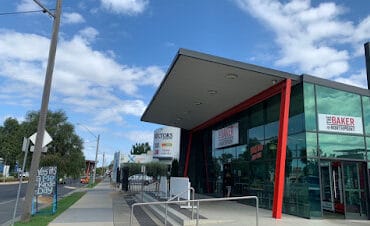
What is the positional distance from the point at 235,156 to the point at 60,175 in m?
11.5

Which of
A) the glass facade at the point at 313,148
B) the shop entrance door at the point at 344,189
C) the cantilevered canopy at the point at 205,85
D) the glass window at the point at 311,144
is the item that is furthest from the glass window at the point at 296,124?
the shop entrance door at the point at 344,189

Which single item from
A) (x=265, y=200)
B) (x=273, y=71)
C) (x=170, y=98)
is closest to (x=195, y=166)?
(x=170, y=98)

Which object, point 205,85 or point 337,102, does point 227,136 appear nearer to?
point 205,85

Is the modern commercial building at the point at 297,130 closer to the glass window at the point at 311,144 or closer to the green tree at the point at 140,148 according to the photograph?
the glass window at the point at 311,144

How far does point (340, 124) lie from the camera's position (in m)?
13.9

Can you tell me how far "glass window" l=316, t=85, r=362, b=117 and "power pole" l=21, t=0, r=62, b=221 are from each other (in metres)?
10.1

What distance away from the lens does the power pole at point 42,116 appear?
13.0 meters

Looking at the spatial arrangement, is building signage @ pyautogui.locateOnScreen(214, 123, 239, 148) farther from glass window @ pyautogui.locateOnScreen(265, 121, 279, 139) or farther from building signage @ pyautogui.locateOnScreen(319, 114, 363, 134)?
building signage @ pyautogui.locateOnScreen(319, 114, 363, 134)

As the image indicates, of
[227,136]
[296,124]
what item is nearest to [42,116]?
[296,124]

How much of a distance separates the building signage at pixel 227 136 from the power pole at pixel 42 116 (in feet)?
32.4

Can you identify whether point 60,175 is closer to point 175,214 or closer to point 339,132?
point 175,214

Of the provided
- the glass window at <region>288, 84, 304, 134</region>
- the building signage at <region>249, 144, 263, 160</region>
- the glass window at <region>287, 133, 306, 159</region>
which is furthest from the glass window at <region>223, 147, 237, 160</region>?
the glass window at <region>288, 84, 304, 134</region>

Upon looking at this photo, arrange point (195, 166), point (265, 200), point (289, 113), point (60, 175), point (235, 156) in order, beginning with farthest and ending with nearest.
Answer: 1. point (195, 166)
2. point (60, 175)
3. point (235, 156)
4. point (265, 200)
5. point (289, 113)

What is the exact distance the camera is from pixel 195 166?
27.5m
